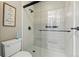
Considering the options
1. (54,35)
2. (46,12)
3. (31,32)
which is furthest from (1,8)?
(54,35)

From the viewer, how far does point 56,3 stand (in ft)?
5.56

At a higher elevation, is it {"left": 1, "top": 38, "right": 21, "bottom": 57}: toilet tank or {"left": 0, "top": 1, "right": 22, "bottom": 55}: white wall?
{"left": 0, "top": 1, "right": 22, "bottom": 55}: white wall

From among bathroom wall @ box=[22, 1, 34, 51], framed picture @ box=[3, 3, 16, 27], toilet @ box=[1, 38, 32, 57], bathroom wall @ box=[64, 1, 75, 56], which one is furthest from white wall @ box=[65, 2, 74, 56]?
framed picture @ box=[3, 3, 16, 27]

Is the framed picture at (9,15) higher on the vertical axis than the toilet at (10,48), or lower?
higher

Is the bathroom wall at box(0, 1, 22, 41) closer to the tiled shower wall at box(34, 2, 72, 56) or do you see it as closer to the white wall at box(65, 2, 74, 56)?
the tiled shower wall at box(34, 2, 72, 56)

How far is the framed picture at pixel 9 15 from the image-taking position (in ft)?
3.89

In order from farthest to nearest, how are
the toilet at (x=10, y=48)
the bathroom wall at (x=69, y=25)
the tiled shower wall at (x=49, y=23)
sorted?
the tiled shower wall at (x=49, y=23), the bathroom wall at (x=69, y=25), the toilet at (x=10, y=48)

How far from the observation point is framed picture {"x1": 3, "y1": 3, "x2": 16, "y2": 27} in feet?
3.89

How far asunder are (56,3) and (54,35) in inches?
23.8

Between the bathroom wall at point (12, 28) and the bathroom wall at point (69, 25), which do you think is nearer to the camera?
the bathroom wall at point (12, 28)

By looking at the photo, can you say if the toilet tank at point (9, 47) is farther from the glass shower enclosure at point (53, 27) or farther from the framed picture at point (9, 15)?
the glass shower enclosure at point (53, 27)

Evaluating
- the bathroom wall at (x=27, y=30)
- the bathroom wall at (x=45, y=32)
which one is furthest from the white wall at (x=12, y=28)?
the bathroom wall at (x=45, y=32)

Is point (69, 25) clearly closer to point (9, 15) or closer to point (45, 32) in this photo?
point (45, 32)

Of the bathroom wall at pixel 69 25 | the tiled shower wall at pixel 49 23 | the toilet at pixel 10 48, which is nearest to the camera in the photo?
the toilet at pixel 10 48
